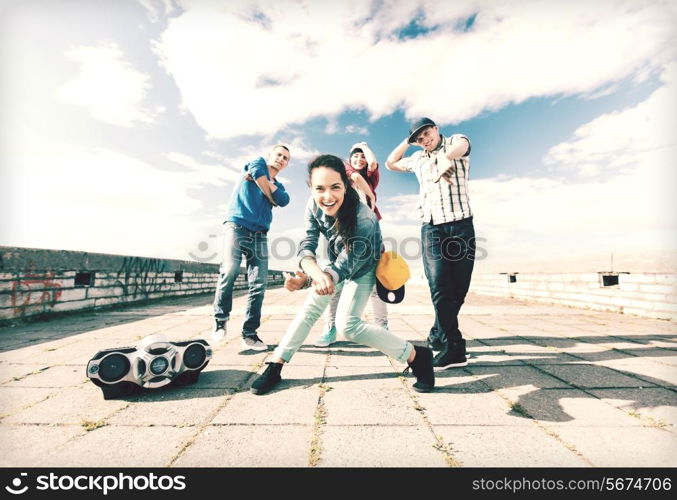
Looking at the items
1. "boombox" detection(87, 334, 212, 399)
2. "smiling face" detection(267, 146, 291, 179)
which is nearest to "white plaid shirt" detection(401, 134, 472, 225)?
"smiling face" detection(267, 146, 291, 179)

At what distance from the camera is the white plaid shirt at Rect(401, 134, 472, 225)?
2.59 meters

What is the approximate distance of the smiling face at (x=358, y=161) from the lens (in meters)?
3.23

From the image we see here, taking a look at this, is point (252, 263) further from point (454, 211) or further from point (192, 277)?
point (192, 277)

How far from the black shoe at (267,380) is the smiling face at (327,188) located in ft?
3.49

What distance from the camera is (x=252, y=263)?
319 cm

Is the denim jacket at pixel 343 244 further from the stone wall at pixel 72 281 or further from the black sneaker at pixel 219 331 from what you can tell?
the stone wall at pixel 72 281

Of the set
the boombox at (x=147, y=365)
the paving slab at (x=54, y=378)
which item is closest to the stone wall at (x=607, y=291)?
the boombox at (x=147, y=365)

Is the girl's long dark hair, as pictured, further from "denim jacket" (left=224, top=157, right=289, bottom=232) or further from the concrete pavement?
"denim jacket" (left=224, top=157, right=289, bottom=232)

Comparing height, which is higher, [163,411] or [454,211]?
[454,211]

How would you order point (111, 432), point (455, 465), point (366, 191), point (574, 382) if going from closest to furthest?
point (455, 465) < point (111, 432) < point (574, 382) < point (366, 191)

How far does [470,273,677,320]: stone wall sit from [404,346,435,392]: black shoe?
5.04 metres
